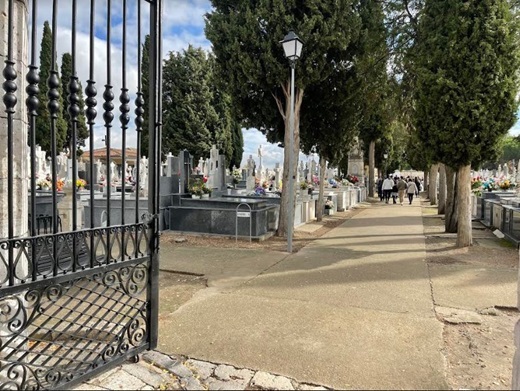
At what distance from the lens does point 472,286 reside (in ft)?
18.4

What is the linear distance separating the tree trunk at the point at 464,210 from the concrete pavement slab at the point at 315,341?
17.2ft

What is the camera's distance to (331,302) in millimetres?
4742

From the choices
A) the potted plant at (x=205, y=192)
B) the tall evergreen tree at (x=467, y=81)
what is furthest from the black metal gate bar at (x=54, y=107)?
the potted plant at (x=205, y=192)

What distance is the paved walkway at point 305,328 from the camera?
2.95 meters

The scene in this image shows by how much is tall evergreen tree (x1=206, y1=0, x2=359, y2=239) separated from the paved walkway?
12.6 ft

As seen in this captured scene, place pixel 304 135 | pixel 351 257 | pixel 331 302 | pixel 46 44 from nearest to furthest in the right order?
pixel 331 302 < pixel 351 257 < pixel 304 135 < pixel 46 44

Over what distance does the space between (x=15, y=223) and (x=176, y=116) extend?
33.1m

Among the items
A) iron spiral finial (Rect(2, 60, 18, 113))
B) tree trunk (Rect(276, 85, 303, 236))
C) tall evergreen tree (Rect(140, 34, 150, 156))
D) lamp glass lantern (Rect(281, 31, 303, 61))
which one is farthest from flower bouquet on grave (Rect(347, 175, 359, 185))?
iron spiral finial (Rect(2, 60, 18, 113))

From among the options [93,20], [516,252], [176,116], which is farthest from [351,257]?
[176,116]

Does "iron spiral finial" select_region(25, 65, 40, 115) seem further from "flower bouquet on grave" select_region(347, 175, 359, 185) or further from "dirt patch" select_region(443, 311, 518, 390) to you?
"flower bouquet on grave" select_region(347, 175, 359, 185)

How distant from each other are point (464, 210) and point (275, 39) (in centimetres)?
603

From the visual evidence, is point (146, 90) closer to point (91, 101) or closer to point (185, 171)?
point (185, 171)

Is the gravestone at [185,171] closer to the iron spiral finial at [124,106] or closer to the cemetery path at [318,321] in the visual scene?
the cemetery path at [318,321]

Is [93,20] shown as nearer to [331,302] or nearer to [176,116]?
[331,302]
